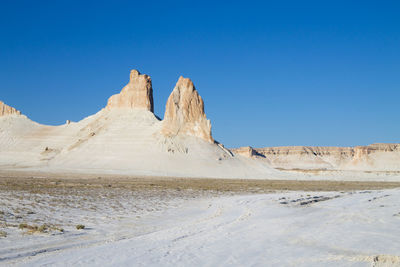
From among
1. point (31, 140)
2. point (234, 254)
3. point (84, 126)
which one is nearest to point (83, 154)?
point (84, 126)

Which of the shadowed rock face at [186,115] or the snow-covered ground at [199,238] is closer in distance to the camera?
the snow-covered ground at [199,238]

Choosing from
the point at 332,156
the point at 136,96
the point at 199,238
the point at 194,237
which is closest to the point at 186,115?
the point at 136,96

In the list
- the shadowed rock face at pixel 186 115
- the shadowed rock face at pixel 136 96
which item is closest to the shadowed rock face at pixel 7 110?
the shadowed rock face at pixel 136 96

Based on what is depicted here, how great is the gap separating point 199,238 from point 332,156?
15258 cm

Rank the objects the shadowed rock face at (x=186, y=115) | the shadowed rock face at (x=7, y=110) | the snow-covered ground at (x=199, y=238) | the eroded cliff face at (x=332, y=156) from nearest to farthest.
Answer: the snow-covered ground at (x=199, y=238)
the shadowed rock face at (x=186, y=115)
the shadowed rock face at (x=7, y=110)
the eroded cliff face at (x=332, y=156)

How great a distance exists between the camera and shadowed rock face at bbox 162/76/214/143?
215ft

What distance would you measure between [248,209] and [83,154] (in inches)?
2137

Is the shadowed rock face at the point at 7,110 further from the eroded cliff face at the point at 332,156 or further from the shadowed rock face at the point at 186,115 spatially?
the eroded cliff face at the point at 332,156

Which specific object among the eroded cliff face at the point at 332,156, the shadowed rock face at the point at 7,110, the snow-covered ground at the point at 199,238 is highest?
the shadowed rock face at the point at 7,110

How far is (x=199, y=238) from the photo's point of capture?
923cm

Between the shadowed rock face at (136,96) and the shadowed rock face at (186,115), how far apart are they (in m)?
11.4

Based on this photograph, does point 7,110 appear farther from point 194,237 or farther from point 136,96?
point 194,237

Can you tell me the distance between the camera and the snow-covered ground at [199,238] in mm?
7180

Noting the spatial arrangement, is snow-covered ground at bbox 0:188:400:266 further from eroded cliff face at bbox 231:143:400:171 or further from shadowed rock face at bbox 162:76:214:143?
eroded cliff face at bbox 231:143:400:171
